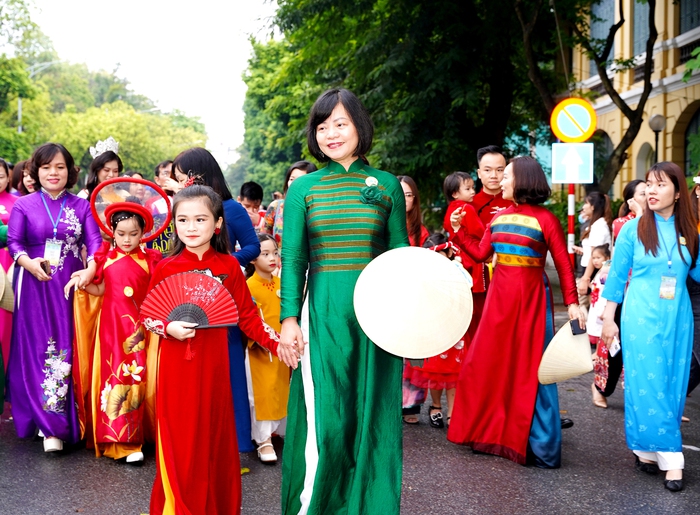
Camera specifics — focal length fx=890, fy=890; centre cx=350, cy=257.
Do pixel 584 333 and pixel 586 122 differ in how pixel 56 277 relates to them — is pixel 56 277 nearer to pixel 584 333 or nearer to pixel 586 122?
pixel 584 333

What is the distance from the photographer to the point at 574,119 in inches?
423

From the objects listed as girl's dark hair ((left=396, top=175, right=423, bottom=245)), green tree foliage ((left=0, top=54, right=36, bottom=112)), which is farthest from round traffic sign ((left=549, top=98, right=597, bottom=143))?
green tree foliage ((left=0, top=54, right=36, bottom=112))

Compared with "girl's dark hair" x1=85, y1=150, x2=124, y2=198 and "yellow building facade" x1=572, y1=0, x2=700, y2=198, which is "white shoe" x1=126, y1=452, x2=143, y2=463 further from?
"yellow building facade" x1=572, y1=0, x2=700, y2=198

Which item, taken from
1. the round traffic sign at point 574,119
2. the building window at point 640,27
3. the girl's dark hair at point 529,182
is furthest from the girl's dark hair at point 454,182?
the building window at point 640,27

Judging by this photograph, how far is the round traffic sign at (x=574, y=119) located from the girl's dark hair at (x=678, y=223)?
18.4 feet

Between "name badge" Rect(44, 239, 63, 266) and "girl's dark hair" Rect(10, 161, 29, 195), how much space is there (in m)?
1.72

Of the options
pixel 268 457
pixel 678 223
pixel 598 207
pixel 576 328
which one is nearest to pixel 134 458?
pixel 268 457

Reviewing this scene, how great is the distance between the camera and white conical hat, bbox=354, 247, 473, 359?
11.4ft

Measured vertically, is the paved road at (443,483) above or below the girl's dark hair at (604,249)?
below

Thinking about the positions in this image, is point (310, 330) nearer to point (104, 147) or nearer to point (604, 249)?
point (104, 147)

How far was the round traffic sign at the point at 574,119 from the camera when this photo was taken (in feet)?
35.1

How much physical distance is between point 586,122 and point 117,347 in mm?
7086

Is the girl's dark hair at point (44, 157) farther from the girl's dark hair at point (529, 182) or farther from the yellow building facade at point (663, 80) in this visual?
the yellow building facade at point (663, 80)

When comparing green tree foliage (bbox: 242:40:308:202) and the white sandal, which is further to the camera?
green tree foliage (bbox: 242:40:308:202)
